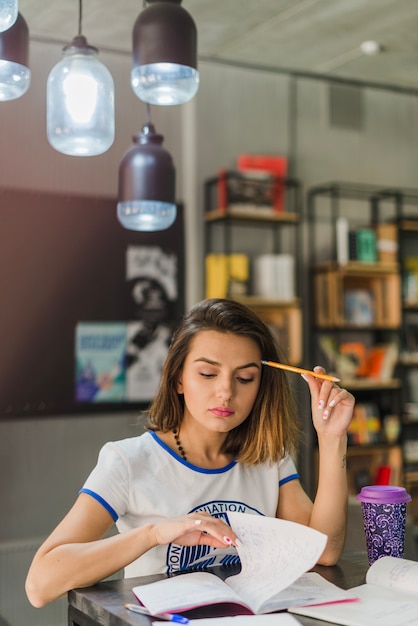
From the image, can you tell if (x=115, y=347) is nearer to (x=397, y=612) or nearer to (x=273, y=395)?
(x=273, y=395)

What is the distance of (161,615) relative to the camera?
1.48 m

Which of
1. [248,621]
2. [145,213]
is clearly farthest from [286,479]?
[145,213]

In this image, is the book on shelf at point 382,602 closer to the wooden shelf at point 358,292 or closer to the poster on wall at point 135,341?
the poster on wall at point 135,341

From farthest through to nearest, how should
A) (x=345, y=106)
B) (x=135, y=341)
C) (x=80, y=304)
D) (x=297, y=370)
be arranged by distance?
(x=345, y=106)
(x=135, y=341)
(x=80, y=304)
(x=297, y=370)

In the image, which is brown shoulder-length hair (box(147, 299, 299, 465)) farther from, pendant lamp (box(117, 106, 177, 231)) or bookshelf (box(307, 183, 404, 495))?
bookshelf (box(307, 183, 404, 495))

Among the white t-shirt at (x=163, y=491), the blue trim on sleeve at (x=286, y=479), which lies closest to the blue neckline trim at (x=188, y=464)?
the white t-shirt at (x=163, y=491)

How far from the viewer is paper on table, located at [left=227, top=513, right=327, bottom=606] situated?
60.2 inches

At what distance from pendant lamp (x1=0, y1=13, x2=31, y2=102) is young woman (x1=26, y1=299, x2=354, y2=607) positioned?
0.71m

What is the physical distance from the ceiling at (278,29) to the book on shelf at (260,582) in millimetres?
3215

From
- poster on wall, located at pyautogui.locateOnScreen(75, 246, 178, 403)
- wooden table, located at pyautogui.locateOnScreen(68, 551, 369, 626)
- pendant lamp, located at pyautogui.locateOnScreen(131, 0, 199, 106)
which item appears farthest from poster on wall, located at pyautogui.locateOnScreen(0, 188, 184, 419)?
wooden table, located at pyautogui.locateOnScreen(68, 551, 369, 626)

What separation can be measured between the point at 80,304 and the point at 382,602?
11.2 feet

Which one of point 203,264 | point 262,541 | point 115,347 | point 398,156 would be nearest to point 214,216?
point 203,264

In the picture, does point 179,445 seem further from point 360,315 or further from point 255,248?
point 360,315

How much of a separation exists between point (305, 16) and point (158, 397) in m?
2.99
